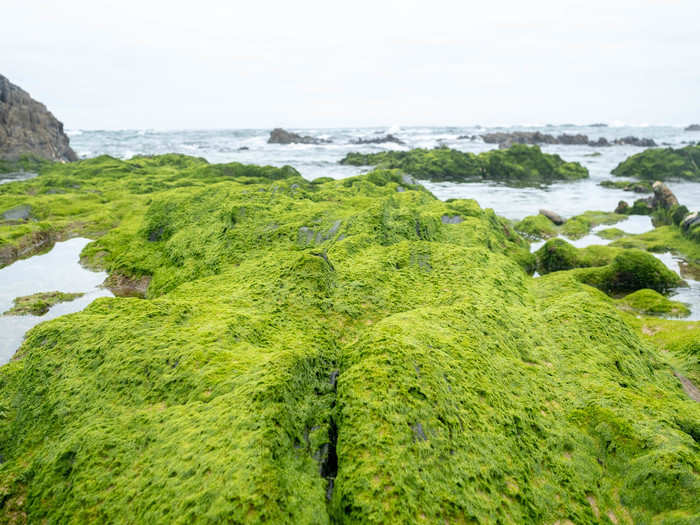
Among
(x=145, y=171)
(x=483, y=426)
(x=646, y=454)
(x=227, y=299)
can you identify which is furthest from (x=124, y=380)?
(x=145, y=171)

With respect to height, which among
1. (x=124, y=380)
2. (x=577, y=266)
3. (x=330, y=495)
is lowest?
(x=577, y=266)

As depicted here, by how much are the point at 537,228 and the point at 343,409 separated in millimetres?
19542

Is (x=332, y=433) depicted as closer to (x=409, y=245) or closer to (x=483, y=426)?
(x=483, y=426)

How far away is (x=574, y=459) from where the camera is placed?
4.45m

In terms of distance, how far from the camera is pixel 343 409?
4.27m

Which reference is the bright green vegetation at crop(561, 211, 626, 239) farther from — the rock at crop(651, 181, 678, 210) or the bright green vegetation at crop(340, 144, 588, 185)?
the bright green vegetation at crop(340, 144, 588, 185)

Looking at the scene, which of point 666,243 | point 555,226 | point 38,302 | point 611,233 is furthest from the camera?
point 555,226

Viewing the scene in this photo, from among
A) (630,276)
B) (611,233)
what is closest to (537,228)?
(611,233)

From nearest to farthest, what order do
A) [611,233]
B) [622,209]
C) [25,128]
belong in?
[611,233] → [622,209] → [25,128]

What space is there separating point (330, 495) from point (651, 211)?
96.5 ft

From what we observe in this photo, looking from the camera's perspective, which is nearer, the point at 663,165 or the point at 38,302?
the point at 38,302

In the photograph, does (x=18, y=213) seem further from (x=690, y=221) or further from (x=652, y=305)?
(x=690, y=221)

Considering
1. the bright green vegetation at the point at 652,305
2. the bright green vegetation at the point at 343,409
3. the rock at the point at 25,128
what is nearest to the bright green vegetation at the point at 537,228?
the bright green vegetation at the point at 652,305

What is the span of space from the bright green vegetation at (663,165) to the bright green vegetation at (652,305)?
4060cm
